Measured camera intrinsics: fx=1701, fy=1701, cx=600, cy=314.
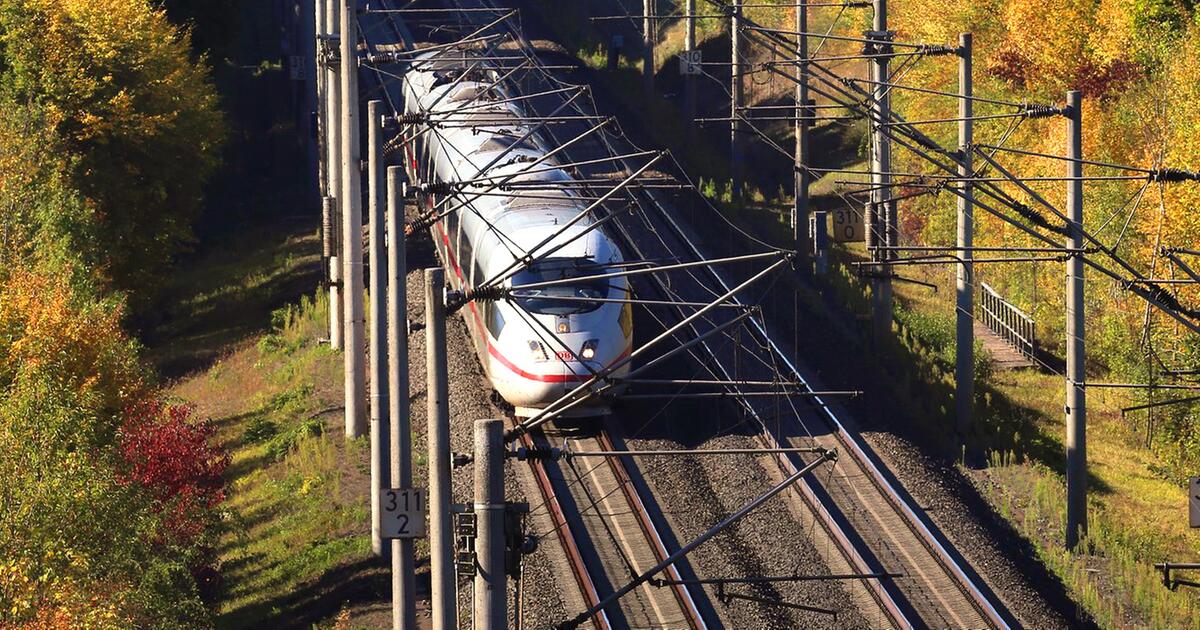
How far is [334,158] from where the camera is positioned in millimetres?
37781

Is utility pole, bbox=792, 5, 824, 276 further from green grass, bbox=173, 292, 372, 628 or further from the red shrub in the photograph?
the red shrub

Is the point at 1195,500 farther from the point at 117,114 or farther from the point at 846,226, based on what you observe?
the point at 117,114

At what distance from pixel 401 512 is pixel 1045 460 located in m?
15.9

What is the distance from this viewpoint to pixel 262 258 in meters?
51.7

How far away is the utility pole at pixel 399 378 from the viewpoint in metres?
20.8

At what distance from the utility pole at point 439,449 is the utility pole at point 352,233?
1345cm

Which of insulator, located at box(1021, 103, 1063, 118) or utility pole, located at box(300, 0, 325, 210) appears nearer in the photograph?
insulator, located at box(1021, 103, 1063, 118)

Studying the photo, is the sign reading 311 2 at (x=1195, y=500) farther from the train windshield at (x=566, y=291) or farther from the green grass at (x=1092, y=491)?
the train windshield at (x=566, y=291)

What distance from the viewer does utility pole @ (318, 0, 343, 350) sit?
36.1 meters

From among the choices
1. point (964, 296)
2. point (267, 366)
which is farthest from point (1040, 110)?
point (267, 366)

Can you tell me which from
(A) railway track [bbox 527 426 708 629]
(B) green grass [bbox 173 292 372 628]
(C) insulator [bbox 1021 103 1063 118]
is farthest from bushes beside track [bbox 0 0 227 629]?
(C) insulator [bbox 1021 103 1063 118]

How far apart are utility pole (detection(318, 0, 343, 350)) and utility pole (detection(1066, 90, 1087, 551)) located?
50.1ft

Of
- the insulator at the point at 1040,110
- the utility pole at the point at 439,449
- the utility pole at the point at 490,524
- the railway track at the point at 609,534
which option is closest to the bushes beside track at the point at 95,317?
the utility pole at the point at 439,449

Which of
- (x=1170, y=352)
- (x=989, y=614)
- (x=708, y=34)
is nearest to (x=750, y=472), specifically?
(x=989, y=614)
